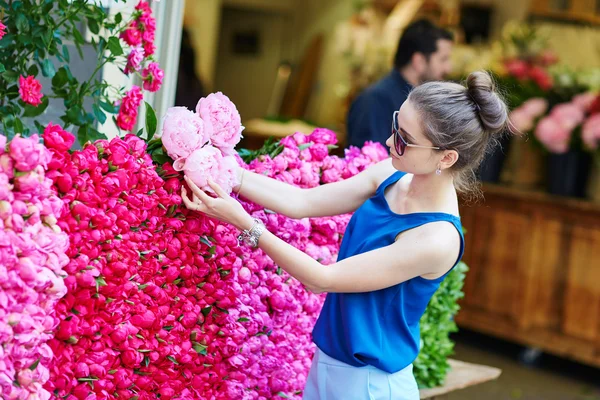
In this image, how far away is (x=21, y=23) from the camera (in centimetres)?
216

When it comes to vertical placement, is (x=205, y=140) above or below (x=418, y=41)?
below

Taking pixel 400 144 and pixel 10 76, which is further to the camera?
pixel 10 76

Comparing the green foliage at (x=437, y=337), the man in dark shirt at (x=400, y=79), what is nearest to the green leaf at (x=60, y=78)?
the green foliage at (x=437, y=337)

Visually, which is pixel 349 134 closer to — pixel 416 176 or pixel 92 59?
pixel 92 59

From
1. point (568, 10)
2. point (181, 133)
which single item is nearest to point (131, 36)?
point (181, 133)

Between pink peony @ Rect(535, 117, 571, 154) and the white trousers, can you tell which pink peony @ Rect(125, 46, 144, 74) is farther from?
pink peony @ Rect(535, 117, 571, 154)

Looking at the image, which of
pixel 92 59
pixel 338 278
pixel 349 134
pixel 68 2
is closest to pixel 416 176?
pixel 338 278

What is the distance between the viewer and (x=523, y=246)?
529 centimetres

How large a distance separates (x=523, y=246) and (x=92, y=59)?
3362 millimetres

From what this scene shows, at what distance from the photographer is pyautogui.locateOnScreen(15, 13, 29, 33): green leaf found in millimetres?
2148

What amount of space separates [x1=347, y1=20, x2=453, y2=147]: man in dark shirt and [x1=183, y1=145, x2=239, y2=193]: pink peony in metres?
1.90

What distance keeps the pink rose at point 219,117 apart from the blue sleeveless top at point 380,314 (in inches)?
15.3

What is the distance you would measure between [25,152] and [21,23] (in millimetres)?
737

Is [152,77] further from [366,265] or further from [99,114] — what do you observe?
[366,265]
